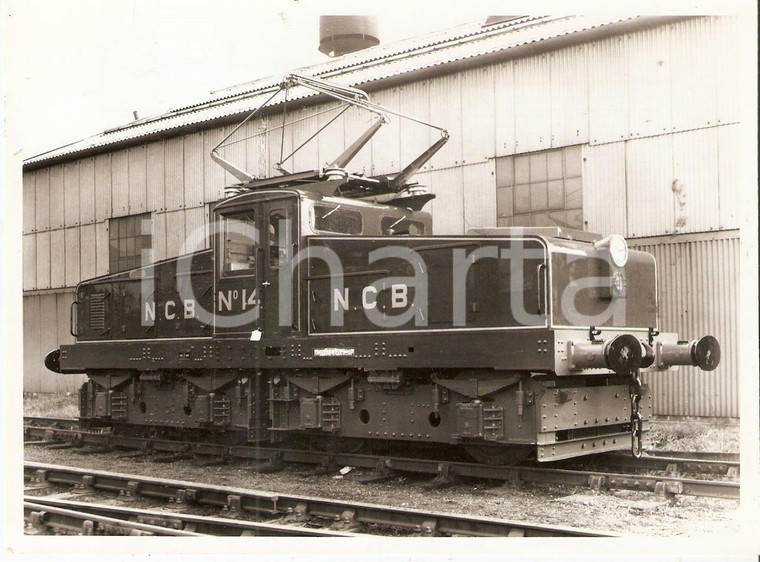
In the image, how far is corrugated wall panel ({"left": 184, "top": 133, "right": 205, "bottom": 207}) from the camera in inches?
654

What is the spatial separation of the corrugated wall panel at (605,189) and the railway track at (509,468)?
391cm

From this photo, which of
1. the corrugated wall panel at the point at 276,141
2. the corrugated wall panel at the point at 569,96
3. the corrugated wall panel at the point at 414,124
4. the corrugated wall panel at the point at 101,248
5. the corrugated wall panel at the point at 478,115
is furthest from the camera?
the corrugated wall panel at the point at 101,248

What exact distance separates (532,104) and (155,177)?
354 inches

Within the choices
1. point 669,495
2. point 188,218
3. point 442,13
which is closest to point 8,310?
point 442,13

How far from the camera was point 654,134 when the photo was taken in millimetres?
11062

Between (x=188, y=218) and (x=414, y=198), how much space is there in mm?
7936

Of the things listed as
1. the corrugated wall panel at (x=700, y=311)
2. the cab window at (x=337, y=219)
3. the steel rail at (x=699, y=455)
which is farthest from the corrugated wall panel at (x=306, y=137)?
the steel rail at (x=699, y=455)

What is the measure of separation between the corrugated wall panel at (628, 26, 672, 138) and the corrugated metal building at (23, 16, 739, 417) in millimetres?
18

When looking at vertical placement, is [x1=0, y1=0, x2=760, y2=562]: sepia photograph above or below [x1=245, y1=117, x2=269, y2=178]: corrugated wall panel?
below

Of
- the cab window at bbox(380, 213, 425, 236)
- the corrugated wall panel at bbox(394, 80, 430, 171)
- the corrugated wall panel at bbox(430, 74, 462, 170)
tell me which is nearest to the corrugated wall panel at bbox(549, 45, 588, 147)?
the corrugated wall panel at bbox(430, 74, 462, 170)

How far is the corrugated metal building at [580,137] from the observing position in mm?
10633

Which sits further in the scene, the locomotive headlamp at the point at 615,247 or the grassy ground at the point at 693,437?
the grassy ground at the point at 693,437

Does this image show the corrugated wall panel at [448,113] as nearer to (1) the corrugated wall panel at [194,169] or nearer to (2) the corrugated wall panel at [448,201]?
(2) the corrugated wall panel at [448,201]

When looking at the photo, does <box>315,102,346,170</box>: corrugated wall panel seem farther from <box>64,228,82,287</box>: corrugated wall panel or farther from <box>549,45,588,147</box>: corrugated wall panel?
<box>64,228,82,287</box>: corrugated wall panel
